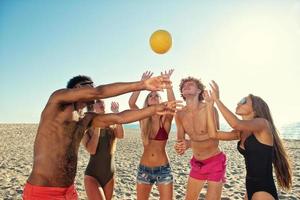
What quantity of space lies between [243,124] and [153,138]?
5.92ft

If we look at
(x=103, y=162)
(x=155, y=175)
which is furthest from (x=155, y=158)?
(x=103, y=162)

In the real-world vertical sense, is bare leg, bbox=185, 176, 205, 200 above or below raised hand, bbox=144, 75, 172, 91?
below

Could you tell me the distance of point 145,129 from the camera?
20.1 ft

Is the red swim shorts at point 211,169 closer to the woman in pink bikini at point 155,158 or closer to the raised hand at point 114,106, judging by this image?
the woman in pink bikini at point 155,158

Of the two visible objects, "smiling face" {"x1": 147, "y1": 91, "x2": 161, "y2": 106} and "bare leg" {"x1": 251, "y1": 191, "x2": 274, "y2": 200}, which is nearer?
"bare leg" {"x1": 251, "y1": 191, "x2": 274, "y2": 200}

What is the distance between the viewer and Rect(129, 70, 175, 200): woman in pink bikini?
5.88 metres

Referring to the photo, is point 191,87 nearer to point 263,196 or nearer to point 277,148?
point 277,148

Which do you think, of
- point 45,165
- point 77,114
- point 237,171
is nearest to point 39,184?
point 45,165

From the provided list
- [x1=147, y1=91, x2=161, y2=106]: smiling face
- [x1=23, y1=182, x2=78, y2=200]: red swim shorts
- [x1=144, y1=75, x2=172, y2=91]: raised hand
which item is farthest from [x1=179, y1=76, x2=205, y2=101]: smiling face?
Result: [x1=23, y1=182, x2=78, y2=200]: red swim shorts

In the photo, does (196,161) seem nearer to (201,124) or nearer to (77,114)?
(201,124)

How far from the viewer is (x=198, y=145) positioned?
607 cm

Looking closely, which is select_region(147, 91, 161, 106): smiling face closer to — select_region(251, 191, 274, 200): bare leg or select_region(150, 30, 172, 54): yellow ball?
select_region(150, 30, 172, 54): yellow ball

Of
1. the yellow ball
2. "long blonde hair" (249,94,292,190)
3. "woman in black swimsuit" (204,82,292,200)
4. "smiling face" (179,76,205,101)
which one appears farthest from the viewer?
"smiling face" (179,76,205,101)

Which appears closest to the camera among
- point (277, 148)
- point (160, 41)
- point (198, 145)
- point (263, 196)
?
point (263, 196)
